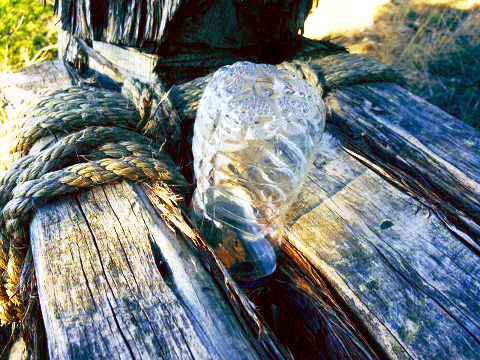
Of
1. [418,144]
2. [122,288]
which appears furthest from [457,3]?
[122,288]

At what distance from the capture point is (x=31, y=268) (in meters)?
1.30

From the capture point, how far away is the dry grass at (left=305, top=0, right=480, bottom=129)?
13.5 feet

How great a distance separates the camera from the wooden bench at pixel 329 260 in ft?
3.37

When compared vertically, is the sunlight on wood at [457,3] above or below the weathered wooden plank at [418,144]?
above

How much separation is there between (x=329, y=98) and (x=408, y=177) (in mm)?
596

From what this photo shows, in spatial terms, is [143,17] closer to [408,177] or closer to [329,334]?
[408,177]

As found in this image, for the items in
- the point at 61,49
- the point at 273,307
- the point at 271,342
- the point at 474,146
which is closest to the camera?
the point at 271,342

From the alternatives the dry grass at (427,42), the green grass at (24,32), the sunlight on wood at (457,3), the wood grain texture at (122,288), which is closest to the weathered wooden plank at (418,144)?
the wood grain texture at (122,288)

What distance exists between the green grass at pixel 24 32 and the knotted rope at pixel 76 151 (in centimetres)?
214

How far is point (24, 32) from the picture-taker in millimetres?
3822

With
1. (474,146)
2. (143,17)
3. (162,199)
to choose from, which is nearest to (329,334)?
(162,199)

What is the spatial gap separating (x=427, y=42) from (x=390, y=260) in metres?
4.46

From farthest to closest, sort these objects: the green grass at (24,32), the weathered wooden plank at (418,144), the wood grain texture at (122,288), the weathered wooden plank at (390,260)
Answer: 1. the green grass at (24,32)
2. the weathered wooden plank at (418,144)
3. the weathered wooden plank at (390,260)
4. the wood grain texture at (122,288)

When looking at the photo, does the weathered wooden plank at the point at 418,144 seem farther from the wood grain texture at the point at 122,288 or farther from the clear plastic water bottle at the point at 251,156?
the wood grain texture at the point at 122,288
